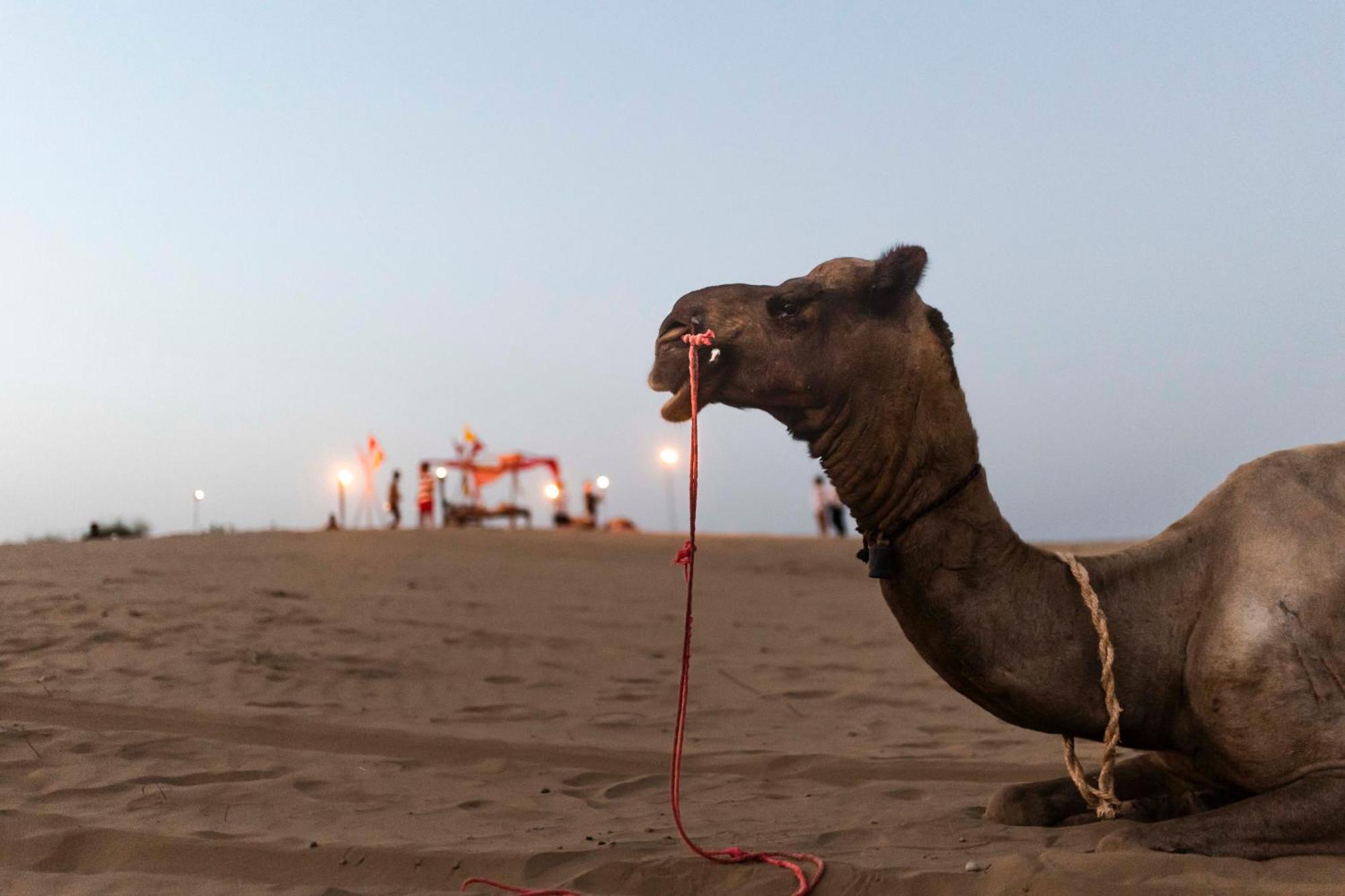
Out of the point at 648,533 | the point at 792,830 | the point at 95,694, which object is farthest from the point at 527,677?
the point at 648,533

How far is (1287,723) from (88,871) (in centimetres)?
390

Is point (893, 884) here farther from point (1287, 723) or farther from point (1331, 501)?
point (1331, 501)

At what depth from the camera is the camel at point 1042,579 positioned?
134 inches

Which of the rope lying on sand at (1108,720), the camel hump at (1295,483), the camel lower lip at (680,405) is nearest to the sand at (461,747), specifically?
the rope lying on sand at (1108,720)

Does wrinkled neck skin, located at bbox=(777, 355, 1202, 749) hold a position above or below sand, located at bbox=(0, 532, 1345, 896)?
above

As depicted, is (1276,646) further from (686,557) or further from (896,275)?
(686,557)

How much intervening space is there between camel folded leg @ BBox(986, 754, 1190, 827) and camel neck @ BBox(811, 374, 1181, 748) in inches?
24.2

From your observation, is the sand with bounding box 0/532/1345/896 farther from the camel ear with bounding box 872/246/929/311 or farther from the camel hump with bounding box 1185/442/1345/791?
the camel ear with bounding box 872/246/929/311

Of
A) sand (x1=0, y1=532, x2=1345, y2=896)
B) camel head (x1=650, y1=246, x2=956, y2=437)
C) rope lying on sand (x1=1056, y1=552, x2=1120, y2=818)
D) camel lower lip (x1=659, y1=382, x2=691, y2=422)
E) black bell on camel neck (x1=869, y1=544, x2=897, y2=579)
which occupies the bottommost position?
sand (x1=0, y1=532, x2=1345, y2=896)

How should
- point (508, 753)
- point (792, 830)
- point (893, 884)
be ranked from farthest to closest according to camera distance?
point (508, 753) < point (792, 830) < point (893, 884)

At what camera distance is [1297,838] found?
11.1ft

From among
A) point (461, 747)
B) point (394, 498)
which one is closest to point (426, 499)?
point (394, 498)

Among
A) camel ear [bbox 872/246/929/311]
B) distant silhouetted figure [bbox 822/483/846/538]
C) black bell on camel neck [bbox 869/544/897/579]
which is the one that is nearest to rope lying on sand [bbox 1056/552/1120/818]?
black bell on camel neck [bbox 869/544/897/579]

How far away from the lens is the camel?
3.40m
